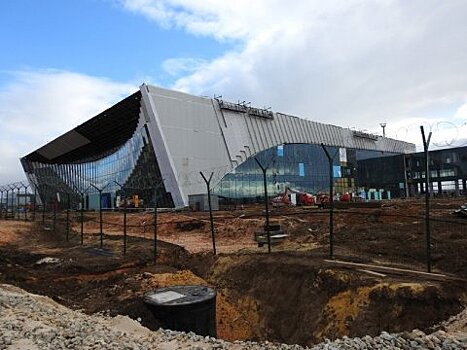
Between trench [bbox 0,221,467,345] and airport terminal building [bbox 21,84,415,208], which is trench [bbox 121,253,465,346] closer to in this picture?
trench [bbox 0,221,467,345]

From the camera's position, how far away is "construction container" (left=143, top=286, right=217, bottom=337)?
8.89 meters

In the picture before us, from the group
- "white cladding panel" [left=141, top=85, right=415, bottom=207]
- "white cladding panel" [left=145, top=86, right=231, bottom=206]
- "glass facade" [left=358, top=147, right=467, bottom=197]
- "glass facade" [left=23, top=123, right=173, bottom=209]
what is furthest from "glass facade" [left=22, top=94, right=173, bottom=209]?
"glass facade" [left=358, top=147, right=467, bottom=197]

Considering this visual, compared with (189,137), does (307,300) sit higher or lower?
lower

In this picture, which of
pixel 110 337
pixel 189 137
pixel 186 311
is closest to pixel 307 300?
pixel 186 311

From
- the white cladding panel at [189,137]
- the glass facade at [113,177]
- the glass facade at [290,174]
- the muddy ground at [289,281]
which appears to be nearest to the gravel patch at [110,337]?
the muddy ground at [289,281]

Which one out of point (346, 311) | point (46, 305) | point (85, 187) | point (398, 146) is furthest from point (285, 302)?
point (398, 146)

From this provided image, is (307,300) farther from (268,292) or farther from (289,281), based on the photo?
(268,292)

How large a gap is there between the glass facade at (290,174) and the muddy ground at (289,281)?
32728mm

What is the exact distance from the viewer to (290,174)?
206 ft

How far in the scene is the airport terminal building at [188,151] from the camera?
4578cm

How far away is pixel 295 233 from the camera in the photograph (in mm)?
21219

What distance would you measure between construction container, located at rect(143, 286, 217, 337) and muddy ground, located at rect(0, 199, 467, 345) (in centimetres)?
58

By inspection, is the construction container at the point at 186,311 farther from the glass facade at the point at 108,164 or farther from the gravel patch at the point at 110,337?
the glass facade at the point at 108,164

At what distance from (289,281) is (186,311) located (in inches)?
131
